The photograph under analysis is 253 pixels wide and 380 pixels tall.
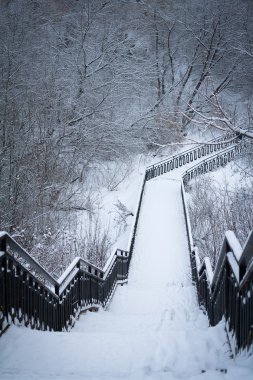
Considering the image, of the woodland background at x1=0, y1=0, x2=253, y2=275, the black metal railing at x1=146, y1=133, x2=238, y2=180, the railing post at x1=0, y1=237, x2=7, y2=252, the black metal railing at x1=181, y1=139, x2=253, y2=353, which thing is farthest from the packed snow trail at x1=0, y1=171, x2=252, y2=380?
the black metal railing at x1=146, y1=133, x2=238, y2=180

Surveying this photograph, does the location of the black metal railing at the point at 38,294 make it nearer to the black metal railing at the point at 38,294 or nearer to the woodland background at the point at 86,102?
the black metal railing at the point at 38,294

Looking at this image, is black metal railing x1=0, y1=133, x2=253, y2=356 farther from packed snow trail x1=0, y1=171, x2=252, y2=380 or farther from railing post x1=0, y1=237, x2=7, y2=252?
packed snow trail x1=0, y1=171, x2=252, y2=380

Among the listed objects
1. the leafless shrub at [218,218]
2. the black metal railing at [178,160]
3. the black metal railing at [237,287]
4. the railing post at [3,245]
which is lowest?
the black metal railing at [237,287]

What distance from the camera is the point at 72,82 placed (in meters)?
23.5

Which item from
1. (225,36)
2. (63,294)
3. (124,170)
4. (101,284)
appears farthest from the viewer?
(225,36)

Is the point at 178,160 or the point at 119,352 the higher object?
the point at 178,160

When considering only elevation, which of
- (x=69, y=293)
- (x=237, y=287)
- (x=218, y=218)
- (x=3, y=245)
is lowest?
(x=237, y=287)

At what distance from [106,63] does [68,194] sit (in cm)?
962

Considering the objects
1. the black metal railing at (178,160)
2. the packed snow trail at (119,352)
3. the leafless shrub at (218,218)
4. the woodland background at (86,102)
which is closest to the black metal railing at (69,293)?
the packed snow trail at (119,352)

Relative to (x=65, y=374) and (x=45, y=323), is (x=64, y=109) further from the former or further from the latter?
(x=65, y=374)

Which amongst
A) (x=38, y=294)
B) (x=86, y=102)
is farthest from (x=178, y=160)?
(x=38, y=294)

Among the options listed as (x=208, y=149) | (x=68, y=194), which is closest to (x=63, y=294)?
(x=68, y=194)

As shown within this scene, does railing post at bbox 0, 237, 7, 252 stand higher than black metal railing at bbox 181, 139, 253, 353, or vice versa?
railing post at bbox 0, 237, 7, 252

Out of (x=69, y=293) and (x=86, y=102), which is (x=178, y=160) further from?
(x=69, y=293)
